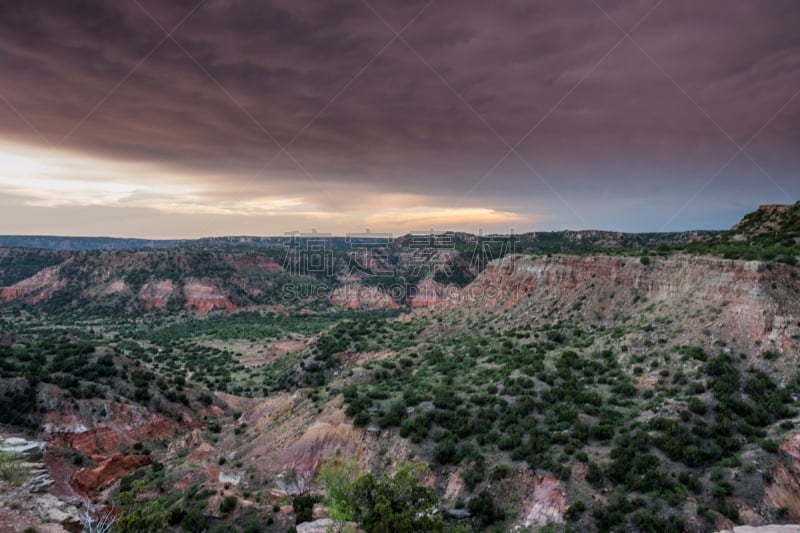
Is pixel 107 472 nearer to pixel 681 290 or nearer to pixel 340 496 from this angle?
pixel 340 496

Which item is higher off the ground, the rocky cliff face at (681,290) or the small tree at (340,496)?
the rocky cliff face at (681,290)

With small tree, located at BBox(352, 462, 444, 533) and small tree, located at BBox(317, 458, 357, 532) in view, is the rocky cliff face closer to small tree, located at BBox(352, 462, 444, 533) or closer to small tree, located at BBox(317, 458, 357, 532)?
small tree, located at BBox(352, 462, 444, 533)

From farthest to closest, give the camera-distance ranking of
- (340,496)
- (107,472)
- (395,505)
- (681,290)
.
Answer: (681,290), (107,472), (340,496), (395,505)

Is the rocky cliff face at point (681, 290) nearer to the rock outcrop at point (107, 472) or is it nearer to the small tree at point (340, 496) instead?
the small tree at point (340, 496)

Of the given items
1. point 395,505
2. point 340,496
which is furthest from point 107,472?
point 395,505

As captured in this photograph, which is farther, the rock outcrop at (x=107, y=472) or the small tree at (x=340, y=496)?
the rock outcrop at (x=107, y=472)

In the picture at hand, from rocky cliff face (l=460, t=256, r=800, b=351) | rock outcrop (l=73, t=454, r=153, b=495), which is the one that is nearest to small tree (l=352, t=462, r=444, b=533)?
rock outcrop (l=73, t=454, r=153, b=495)

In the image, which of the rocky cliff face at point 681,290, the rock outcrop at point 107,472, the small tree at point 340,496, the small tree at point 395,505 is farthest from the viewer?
the rock outcrop at point 107,472

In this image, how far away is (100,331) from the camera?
86438mm

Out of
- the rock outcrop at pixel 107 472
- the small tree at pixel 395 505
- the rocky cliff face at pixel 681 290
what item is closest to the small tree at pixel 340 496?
the small tree at pixel 395 505

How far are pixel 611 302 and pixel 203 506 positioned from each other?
32936mm

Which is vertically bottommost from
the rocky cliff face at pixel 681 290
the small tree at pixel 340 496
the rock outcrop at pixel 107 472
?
the rock outcrop at pixel 107 472

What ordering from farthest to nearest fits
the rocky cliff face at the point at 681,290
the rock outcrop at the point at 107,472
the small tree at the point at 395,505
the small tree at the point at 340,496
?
the rock outcrop at the point at 107,472 < the rocky cliff face at the point at 681,290 < the small tree at the point at 340,496 < the small tree at the point at 395,505

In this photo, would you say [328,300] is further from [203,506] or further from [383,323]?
[203,506]
